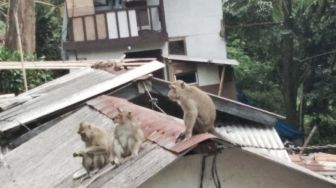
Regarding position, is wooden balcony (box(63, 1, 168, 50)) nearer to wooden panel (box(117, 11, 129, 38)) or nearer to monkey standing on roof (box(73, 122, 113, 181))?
wooden panel (box(117, 11, 129, 38))

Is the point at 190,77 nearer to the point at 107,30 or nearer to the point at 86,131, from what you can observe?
the point at 107,30

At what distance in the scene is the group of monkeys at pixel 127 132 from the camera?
6.43 meters

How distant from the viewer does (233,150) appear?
6.50m

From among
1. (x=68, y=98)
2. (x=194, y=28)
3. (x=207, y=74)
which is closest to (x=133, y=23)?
(x=194, y=28)

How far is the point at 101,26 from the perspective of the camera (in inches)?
909

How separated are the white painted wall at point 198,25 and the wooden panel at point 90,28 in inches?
107

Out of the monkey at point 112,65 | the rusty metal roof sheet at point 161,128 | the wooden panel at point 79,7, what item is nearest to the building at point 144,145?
the rusty metal roof sheet at point 161,128

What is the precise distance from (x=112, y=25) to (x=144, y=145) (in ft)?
55.3

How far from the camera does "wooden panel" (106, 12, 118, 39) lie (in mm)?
22969

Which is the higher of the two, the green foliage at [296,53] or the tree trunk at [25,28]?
the tree trunk at [25,28]

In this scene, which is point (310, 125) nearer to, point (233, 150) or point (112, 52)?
point (112, 52)

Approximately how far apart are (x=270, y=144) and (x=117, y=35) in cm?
1152

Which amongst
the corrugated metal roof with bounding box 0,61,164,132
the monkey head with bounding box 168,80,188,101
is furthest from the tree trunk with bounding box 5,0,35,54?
the monkey head with bounding box 168,80,188,101

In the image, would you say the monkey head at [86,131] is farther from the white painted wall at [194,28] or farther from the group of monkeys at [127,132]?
the white painted wall at [194,28]
